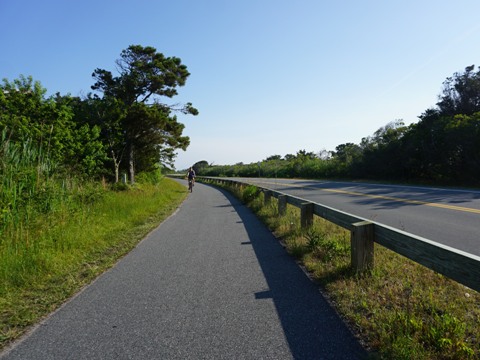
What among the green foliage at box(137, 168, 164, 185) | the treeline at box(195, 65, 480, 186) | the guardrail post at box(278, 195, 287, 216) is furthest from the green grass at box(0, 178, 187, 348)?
the green foliage at box(137, 168, 164, 185)

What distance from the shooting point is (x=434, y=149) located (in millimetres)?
22781

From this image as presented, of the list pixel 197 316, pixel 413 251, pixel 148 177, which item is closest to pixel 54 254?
pixel 197 316

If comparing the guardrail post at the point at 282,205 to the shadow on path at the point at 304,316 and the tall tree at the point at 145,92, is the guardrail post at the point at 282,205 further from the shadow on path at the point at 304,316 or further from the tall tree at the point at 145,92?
A: the tall tree at the point at 145,92

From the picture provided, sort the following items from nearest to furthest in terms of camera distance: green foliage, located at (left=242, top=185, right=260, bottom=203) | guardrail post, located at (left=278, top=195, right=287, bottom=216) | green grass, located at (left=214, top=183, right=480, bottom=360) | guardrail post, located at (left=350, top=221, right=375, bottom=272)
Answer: green grass, located at (left=214, top=183, right=480, bottom=360)
guardrail post, located at (left=350, top=221, right=375, bottom=272)
guardrail post, located at (left=278, top=195, right=287, bottom=216)
green foliage, located at (left=242, top=185, right=260, bottom=203)

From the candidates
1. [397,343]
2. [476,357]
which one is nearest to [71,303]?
[397,343]

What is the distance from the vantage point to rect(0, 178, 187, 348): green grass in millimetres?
3800

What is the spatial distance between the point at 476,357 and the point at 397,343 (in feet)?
1.86

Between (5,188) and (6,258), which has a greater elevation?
(5,188)

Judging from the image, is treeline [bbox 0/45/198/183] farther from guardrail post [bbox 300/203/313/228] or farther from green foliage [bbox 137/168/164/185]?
guardrail post [bbox 300/203/313/228]

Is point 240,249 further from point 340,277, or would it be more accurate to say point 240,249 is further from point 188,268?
point 340,277

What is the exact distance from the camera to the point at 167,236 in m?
7.83

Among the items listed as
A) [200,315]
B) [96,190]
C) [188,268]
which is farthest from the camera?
[96,190]

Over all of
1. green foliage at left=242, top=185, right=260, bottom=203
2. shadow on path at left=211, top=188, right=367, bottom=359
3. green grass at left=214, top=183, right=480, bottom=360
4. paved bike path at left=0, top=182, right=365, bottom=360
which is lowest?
paved bike path at left=0, top=182, right=365, bottom=360

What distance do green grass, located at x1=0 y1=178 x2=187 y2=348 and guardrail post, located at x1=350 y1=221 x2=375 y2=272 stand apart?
396 cm
